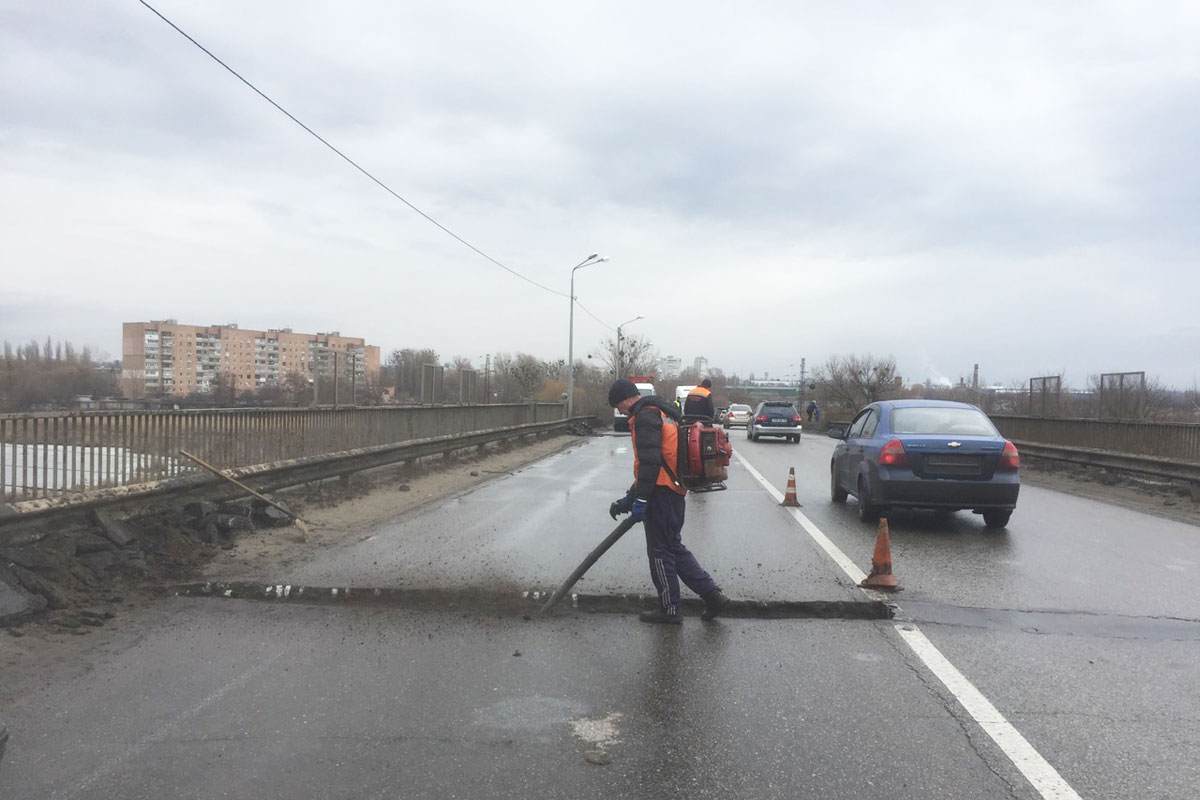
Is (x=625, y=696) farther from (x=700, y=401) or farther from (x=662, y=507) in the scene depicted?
(x=700, y=401)

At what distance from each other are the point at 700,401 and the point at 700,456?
5.77 meters

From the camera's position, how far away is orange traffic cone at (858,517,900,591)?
6.51m

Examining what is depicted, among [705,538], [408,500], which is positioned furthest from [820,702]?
[408,500]

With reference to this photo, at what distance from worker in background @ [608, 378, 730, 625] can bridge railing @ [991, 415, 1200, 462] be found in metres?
Answer: 11.9

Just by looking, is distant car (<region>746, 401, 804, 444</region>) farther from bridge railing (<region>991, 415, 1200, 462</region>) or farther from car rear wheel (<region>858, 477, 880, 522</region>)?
car rear wheel (<region>858, 477, 880, 522</region>)

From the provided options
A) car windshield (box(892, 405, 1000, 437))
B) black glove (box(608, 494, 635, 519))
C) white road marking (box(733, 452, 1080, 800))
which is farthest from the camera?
car windshield (box(892, 405, 1000, 437))

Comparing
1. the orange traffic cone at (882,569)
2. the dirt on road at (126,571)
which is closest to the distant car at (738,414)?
the dirt on road at (126,571)

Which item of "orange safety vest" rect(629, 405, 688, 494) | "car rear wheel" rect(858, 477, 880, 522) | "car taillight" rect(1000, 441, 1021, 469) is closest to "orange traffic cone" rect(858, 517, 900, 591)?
"orange safety vest" rect(629, 405, 688, 494)

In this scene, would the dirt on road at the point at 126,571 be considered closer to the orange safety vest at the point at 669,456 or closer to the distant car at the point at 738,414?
the orange safety vest at the point at 669,456

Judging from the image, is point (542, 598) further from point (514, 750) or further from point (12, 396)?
point (12, 396)

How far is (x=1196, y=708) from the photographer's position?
410 centimetres

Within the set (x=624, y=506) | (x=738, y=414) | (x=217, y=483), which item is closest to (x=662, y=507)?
(x=624, y=506)

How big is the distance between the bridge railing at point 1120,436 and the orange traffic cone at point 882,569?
1003 cm

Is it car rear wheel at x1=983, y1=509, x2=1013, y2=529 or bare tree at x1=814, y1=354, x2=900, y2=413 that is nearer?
car rear wheel at x1=983, y1=509, x2=1013, y2=529
